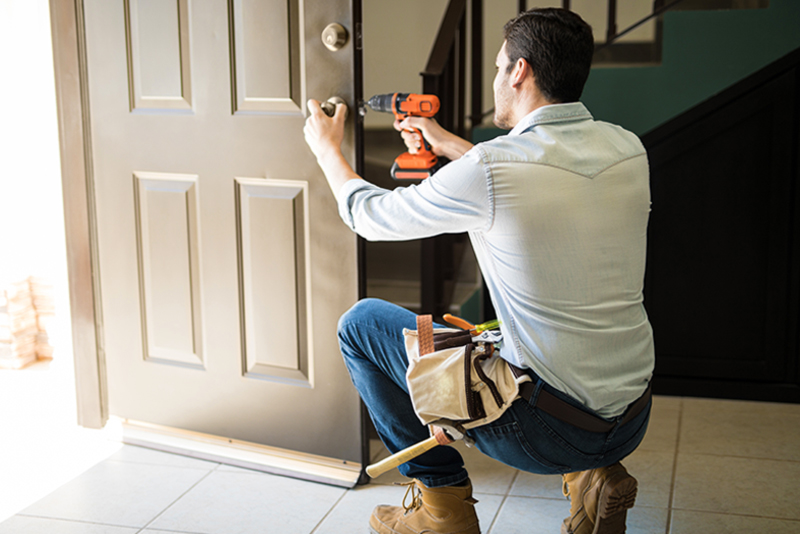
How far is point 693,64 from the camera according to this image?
2.65m

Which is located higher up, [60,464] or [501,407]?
[501,407]

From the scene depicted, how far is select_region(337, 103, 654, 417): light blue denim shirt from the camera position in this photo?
1.30 metres

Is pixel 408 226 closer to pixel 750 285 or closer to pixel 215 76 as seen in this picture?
pixel 215 76

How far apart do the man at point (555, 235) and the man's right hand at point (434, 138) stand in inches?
11.0

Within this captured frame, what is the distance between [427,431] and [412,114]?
769 millimetres

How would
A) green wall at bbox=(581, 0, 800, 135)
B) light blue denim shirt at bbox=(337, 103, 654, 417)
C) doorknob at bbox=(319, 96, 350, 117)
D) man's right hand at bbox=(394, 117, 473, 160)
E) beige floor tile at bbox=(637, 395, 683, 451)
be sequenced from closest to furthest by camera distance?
light blue denim shirt at bbox=(337, 103, 654, 417) → man's right hand at bbox=(394, 117, 473, 160) → doorknob at bbox=(319, 96, 350, 117) → beige floor tile at bbox=(637, 395, 683, 451) → green wall at bbox=(581, 0, 800, 135)

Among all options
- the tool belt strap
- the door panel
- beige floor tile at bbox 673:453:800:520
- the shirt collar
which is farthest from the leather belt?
the door panel

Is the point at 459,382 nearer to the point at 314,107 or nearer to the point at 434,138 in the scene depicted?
the point at 434,138

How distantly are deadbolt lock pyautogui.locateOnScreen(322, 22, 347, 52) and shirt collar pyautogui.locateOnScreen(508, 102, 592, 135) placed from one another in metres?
0.69

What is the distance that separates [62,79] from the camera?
2.26m

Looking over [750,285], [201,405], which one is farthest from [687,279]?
[201,405]

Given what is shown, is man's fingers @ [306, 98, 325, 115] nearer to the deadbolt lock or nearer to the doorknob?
the doorknob

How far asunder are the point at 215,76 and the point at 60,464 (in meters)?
1.27

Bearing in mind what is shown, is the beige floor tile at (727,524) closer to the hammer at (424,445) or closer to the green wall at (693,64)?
the hammer at (424,445)
